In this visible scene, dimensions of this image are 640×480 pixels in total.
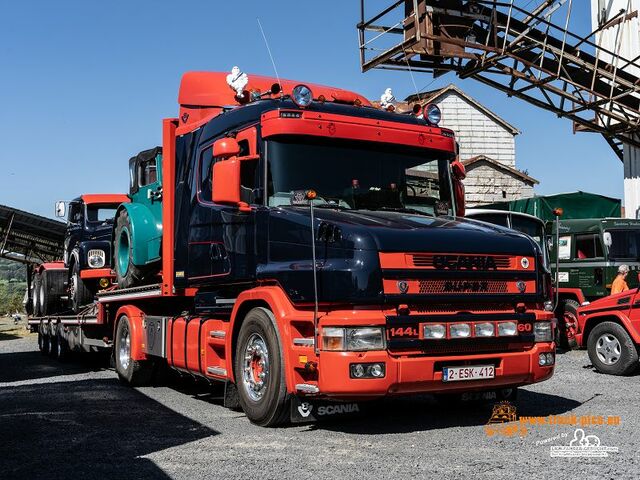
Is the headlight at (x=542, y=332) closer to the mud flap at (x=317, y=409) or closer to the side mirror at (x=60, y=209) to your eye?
the mud flap at (x=317, y=409)

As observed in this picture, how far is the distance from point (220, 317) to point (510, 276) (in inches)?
118

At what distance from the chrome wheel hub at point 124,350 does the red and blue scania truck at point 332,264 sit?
1.71 metres

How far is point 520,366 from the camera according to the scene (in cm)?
→ 675

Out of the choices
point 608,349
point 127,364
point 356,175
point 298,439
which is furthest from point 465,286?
point 127,364

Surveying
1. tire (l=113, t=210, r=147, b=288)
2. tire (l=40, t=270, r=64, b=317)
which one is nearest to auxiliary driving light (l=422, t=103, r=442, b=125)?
tire (l=113, t=210, r=147, b=288)

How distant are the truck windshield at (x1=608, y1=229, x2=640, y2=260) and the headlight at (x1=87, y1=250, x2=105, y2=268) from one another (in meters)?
9.71

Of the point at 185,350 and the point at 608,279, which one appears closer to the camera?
the point at 185,350

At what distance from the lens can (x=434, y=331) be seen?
6.32 meters

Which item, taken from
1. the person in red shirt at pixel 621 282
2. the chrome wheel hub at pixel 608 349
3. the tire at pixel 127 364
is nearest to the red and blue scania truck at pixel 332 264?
the tire at pixel 127 364

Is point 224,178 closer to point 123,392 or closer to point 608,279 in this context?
point 123,392

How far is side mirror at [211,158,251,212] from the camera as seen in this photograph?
702cm

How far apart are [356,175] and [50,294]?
11.3 meters

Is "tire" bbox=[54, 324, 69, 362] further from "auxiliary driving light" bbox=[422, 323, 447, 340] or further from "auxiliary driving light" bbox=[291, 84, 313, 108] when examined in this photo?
"auxiliary driving light" bbox=[422, 323, 447, 340]

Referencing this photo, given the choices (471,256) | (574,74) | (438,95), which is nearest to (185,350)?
(471,256)
